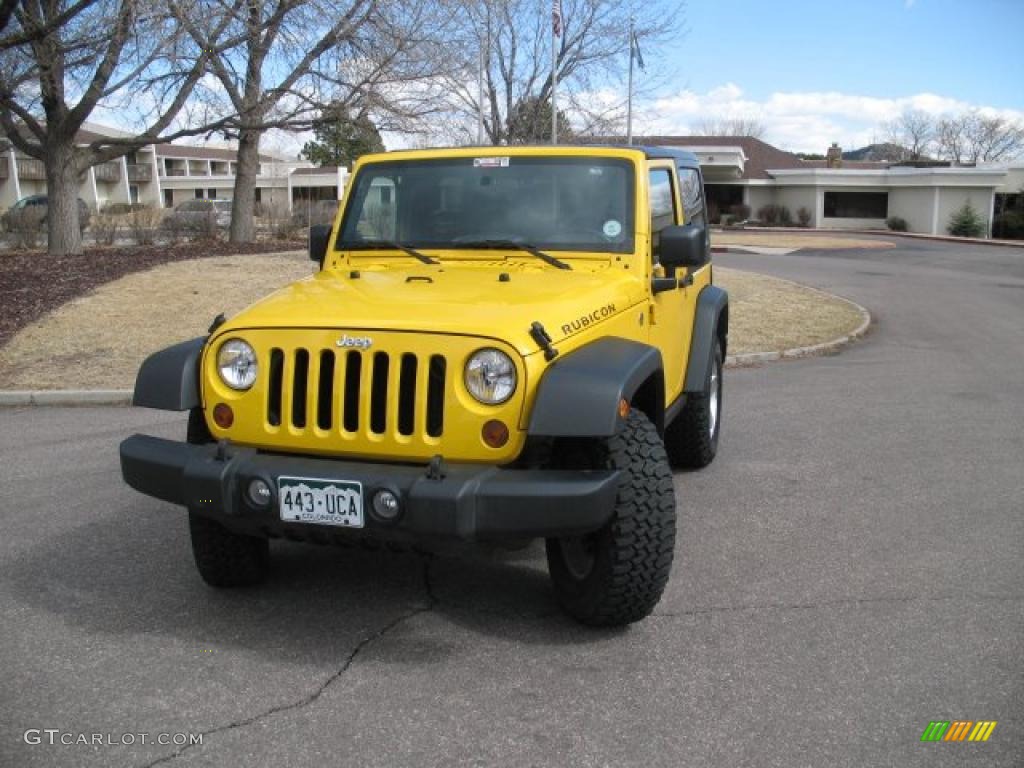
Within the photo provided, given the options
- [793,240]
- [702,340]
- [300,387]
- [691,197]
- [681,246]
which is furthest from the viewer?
[793,240]

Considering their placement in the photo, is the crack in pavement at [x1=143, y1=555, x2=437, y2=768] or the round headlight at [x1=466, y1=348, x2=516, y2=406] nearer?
the crack in pavement at [x1=143, y1=555, x2=437, y2=768]

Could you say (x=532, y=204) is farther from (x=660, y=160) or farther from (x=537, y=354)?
(x=537, y=354)

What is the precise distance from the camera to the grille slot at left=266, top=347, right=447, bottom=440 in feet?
11.2

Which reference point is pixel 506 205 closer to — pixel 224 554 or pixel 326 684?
pixel 224 554

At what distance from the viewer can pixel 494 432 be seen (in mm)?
3373

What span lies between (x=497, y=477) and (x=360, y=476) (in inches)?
18.5

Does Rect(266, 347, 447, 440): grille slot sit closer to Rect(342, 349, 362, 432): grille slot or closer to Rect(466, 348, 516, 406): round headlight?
Rect(342, 349, 362, 432): grille slot

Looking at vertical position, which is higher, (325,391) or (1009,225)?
(1009,225)

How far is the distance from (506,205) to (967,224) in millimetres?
45087

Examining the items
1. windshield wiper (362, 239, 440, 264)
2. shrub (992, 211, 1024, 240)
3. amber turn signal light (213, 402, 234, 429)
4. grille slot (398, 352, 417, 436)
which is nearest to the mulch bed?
windshield wiper (362, 239, 440, 264)

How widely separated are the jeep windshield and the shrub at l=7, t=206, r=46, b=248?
19.3 meters

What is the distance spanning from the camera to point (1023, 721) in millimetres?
3109

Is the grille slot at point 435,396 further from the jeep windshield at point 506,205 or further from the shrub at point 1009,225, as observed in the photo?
the shrub at point 1009,225

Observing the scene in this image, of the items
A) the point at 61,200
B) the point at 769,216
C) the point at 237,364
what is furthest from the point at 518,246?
the point at 769,216
